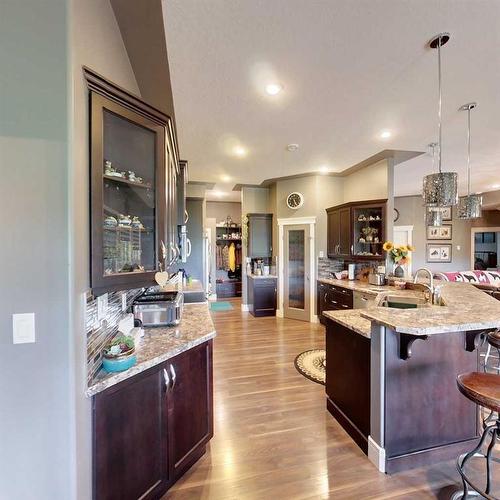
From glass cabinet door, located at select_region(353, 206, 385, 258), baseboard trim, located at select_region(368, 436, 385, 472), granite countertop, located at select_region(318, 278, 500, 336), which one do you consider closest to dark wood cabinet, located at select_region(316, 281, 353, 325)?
glass cabinet door, located at select_region(353, 206, 385, 258)

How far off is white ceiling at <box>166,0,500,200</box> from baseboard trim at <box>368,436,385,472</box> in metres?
2.86

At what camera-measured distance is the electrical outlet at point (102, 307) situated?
1536 millimetres

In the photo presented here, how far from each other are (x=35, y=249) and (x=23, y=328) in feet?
1.02

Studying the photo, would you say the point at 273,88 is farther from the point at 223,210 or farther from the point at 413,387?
the point at 223,210

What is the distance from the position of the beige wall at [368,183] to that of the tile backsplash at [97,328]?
4.41m

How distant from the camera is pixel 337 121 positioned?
323 centimetres

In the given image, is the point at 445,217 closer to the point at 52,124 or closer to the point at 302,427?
the point at 302,427

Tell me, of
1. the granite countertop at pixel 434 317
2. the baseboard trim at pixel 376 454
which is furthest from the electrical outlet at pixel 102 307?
the baseboard trim at pixel 376 454

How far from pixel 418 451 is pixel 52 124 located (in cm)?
281

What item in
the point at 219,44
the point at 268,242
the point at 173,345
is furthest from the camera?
the point at 268,242

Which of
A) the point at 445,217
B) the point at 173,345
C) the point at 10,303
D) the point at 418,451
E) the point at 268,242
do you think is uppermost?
the point at 445,217

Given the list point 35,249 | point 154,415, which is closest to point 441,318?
point 154,415

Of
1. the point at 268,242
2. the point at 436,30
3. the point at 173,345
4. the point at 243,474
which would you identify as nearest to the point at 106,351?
the point at 173,345

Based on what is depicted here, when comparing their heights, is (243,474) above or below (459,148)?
below
